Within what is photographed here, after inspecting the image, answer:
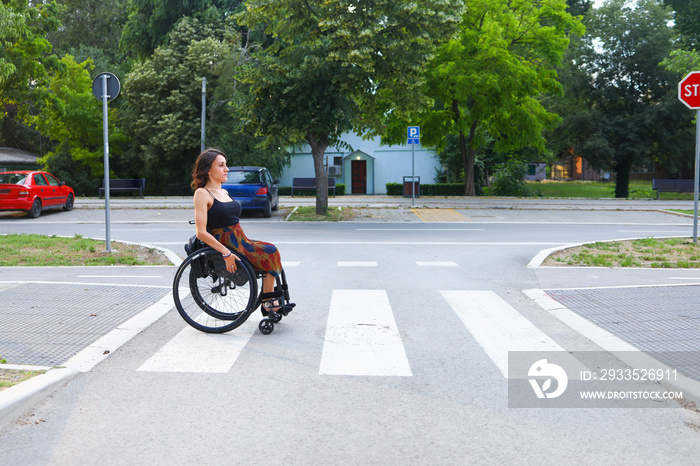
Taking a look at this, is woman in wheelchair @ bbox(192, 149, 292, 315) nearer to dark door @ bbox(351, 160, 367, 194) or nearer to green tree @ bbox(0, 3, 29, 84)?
green tree @ bbox(0, 3, 29, 84)

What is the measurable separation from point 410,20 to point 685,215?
11.5 meters

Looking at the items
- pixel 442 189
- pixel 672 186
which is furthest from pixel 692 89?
pixel 442 189

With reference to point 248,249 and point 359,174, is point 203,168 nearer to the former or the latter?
point 248,249

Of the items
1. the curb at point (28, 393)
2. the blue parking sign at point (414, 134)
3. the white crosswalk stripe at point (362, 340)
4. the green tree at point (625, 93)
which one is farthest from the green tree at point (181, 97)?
the curb at point (28, 393)

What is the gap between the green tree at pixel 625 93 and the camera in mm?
38438

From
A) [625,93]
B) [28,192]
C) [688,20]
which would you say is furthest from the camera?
[625,93]

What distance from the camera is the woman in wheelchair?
5.82m

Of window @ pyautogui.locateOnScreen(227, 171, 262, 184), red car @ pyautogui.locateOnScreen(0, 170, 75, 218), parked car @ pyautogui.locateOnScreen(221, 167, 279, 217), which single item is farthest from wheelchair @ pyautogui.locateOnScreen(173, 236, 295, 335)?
red car @ pyautogui.locateOnScreen(0, 170, 75, 218)

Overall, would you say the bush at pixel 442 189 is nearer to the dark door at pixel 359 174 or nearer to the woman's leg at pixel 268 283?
the dark door at pixel 359 174

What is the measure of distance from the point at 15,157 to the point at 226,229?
48.5 meters

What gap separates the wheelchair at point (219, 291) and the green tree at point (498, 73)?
23.9 meters

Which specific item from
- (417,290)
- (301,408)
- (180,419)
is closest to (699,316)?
(417,290)

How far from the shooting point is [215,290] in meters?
5.93

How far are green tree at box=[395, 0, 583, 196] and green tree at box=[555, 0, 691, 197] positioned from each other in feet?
23.6
